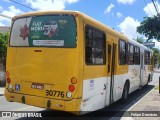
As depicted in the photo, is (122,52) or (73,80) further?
(122,52)

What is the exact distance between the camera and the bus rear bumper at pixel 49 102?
7.93m

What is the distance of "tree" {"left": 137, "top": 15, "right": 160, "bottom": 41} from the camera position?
38878 mm

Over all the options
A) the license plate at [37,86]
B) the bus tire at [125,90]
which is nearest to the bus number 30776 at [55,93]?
the license plate at [37,86]

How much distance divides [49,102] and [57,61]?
3.73ft

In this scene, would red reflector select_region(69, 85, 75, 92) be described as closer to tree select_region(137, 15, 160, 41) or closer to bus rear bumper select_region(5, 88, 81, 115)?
bus rear bumper select_region(5, 88, 81, 115)

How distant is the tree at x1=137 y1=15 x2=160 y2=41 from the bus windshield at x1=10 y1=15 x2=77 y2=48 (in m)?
31.6

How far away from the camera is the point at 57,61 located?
8.29 metres

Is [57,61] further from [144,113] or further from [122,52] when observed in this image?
[122,52]

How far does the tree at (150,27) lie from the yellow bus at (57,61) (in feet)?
100

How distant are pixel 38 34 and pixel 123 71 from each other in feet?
18.0

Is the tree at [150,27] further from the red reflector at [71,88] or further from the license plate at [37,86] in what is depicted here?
the red reflector at [71,88]

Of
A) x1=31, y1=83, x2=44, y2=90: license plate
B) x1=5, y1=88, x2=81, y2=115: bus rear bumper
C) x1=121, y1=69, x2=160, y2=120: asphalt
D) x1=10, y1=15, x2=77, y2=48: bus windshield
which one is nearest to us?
x1=5, y1=88, x2=81, y2=115: bus rear bumper

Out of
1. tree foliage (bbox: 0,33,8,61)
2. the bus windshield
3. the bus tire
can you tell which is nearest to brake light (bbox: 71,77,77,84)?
the bus windshield

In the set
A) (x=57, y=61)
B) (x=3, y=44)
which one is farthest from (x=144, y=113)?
(x=3, y=44)
